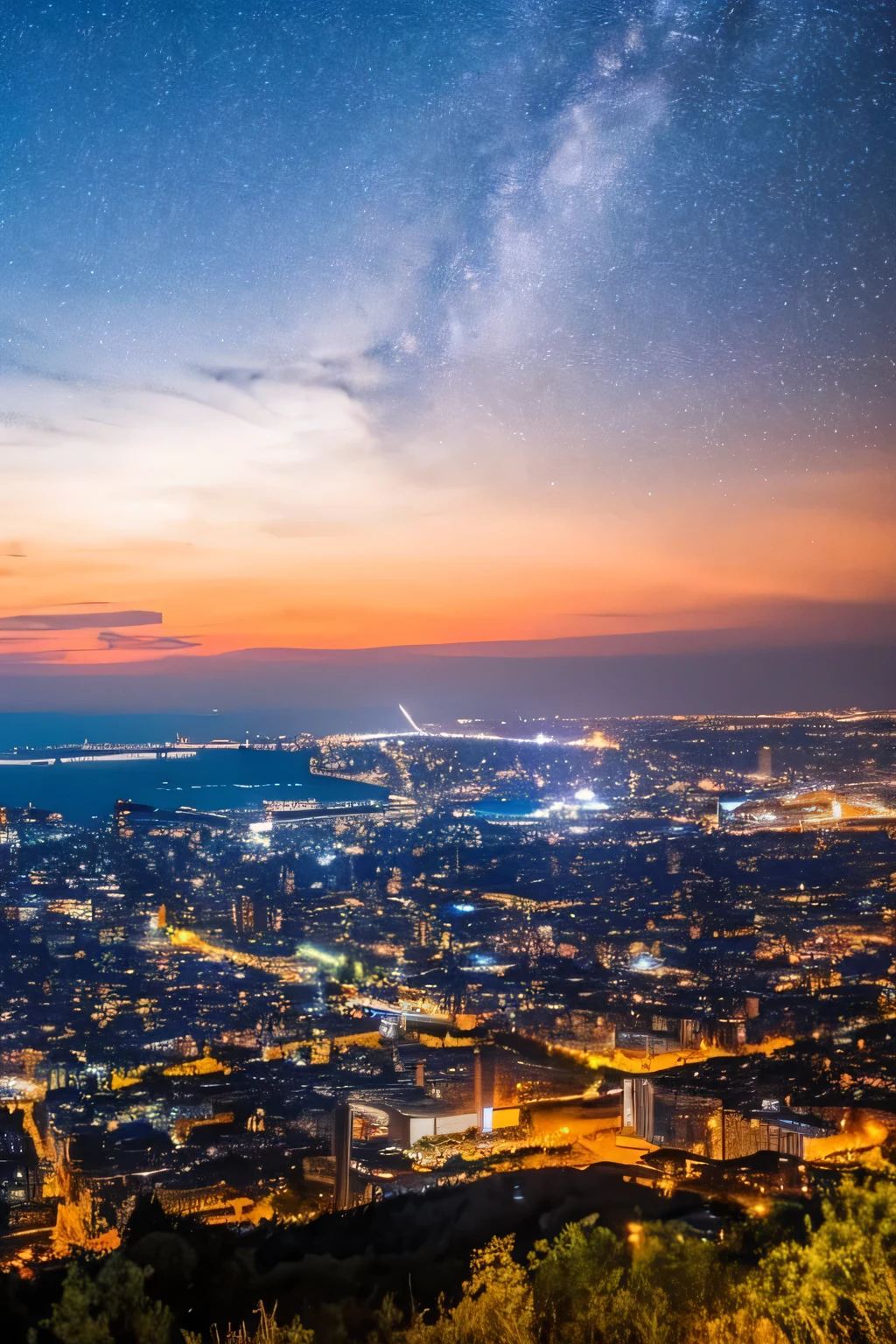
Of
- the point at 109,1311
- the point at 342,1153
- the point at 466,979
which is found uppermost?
the point at 466,979

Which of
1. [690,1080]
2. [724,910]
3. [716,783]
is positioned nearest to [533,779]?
[716,783]

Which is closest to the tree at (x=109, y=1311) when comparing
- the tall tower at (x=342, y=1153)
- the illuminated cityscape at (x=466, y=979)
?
the illuminated cityscape at (x=466, y=979)

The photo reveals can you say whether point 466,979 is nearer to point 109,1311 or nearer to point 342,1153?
point 342,1153

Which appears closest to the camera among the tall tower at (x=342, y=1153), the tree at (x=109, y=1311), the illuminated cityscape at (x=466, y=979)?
the tree at (x=109, y=1311)

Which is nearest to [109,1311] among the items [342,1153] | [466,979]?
[342,1153]

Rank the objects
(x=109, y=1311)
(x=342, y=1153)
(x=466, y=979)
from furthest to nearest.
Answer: (x=466, y=979), (x=342, y=1153), (x=109, y=1311)

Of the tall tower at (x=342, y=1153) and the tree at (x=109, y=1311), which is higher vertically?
the tree at (x=109, y=1311)

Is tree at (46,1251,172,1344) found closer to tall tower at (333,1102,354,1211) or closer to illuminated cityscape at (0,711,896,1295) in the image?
illuminated cityscape at (0,711,896,1295)

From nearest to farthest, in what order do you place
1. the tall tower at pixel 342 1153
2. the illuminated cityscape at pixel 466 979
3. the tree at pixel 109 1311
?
the tree at pixel 109 1311 < the tall tower at pixel 342 1153 < the illuminated cityscape at pixel 466 979

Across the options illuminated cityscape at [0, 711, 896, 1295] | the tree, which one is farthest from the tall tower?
the tree

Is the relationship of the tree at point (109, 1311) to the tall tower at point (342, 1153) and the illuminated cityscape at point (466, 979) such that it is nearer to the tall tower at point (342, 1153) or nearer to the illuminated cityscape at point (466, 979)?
the illuminated cityscape at point (466, 979)

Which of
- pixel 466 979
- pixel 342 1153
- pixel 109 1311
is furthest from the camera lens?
pixel 466 979
